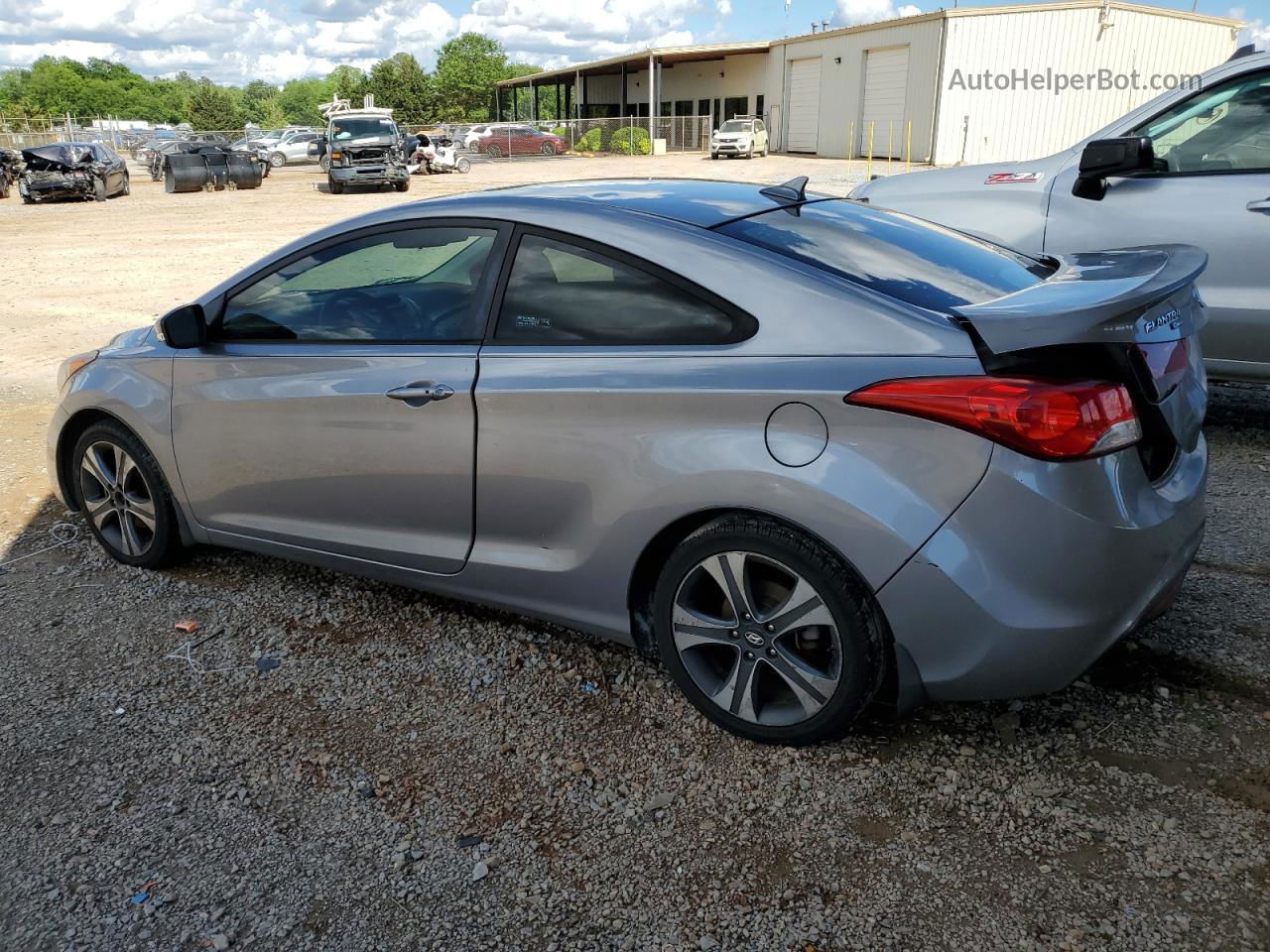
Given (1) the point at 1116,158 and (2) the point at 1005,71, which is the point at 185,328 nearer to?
(1) the point at 1116,158

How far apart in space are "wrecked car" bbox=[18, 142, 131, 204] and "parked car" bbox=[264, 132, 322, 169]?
17.5 metres

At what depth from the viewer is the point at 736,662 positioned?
2.90m

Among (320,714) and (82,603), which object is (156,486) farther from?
(320,714)

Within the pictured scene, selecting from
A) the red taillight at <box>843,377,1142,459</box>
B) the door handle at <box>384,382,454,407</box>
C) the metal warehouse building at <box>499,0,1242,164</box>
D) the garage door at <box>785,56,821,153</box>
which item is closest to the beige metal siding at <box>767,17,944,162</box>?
the metal warehouse building at <box>499,0,1242,164</box>

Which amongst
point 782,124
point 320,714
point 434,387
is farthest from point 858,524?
point 782,124

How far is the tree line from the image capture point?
92000 mm

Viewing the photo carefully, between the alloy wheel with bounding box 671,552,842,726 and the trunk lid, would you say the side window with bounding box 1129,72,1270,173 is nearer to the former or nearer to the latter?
the trunk lid

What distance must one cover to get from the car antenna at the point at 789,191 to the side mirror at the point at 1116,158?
229cm

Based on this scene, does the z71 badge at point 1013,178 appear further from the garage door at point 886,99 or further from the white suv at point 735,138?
the white suv at point 735,138

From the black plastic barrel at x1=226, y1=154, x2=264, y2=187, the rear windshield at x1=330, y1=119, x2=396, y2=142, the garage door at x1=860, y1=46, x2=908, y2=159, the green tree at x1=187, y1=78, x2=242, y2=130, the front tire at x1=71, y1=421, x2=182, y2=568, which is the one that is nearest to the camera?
the front tire at x1=71, y1=421, x2=182, y2=568

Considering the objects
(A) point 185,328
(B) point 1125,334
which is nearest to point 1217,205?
(B) point 1125,334

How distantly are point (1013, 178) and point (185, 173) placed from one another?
31.3 metres

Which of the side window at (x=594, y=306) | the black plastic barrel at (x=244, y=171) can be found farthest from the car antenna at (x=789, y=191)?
the black plastic barrel at (x=244, y=171)

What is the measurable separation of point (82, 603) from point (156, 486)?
0.55 m
